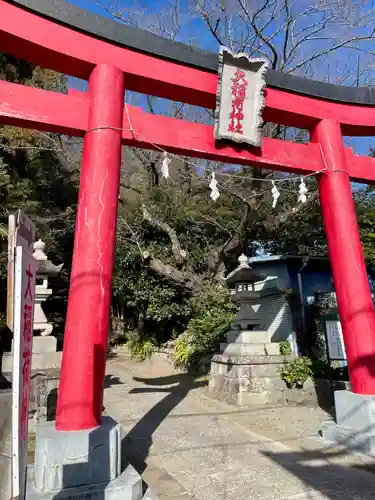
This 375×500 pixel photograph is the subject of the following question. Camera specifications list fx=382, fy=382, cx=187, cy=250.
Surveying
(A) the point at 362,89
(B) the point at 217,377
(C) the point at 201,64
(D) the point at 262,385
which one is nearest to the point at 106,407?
(B) the point at 217,377

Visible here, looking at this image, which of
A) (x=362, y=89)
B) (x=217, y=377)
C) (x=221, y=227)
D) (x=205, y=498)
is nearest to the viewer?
(x=205, y=498)

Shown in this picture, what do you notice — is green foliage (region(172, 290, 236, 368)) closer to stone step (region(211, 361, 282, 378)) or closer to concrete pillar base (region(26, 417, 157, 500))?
stone step (region(211, 361, 282, 378))

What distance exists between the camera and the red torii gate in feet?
13.9

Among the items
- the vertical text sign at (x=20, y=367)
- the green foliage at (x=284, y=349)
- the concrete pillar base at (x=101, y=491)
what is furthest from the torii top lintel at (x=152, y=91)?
the green foliage at (x=284, y=349)

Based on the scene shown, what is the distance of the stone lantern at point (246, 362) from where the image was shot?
27.5 ft

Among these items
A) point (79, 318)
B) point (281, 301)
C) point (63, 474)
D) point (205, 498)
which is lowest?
point (205, 498)

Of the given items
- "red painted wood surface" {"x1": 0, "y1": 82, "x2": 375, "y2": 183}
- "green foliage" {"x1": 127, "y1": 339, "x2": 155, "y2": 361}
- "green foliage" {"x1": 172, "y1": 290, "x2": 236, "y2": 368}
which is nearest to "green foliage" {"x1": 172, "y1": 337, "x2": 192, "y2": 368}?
"green foliage" {"x1": 172, "y1": 290, "x2": 236, "y2": 368}

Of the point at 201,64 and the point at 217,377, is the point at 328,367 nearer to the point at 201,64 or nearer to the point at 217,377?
the point at 217,377

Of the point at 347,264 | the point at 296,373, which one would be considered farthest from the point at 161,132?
the point at 296,373

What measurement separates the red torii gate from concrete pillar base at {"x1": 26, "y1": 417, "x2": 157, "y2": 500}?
0.71 ft

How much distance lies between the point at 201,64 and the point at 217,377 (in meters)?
6.85

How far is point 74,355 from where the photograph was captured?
408 centimetres

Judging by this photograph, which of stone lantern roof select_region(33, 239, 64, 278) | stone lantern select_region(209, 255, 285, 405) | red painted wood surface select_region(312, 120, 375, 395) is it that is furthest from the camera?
stone lantern select_region(209, 255, 285, 405)

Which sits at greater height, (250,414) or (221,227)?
(221,227)
